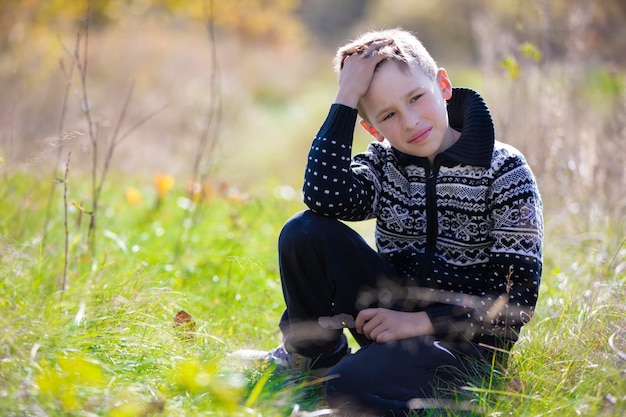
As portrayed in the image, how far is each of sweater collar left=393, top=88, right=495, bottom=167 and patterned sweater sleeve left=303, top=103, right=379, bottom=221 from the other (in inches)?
8.0

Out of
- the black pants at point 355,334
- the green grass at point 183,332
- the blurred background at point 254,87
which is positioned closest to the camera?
the green grass at point 183,332

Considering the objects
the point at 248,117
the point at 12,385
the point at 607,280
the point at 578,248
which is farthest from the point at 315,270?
the point at 248,117

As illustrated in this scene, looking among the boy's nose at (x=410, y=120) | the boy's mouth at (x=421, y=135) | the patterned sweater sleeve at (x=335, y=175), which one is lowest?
the patterned sweater sleeve at (x=335, y=175)

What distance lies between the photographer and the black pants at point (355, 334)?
190 centimetres

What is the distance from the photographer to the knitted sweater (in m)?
1.96

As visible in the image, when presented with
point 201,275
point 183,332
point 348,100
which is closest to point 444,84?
point 348,100

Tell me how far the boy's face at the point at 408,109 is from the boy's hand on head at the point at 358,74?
0.03 metres

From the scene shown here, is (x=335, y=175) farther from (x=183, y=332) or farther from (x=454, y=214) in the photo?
(x=183, y=332)

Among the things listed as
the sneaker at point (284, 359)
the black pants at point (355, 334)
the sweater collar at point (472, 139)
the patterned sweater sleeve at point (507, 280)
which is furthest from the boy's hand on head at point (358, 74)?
the sneaker at point (284, 359)

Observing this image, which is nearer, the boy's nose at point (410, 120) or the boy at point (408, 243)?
the boy at point (408, 243)

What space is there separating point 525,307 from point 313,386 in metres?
0.63

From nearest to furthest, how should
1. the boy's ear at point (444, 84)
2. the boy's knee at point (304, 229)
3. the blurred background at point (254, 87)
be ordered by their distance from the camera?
the boy's knee at point (304, 229) → the boy's ear at point (444, 84) → the blurred background at point (254, 87)

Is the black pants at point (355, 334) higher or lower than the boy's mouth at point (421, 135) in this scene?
lower

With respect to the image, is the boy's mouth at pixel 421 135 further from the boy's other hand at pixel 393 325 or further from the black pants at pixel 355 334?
the boy's other hand at pixel 393 325
